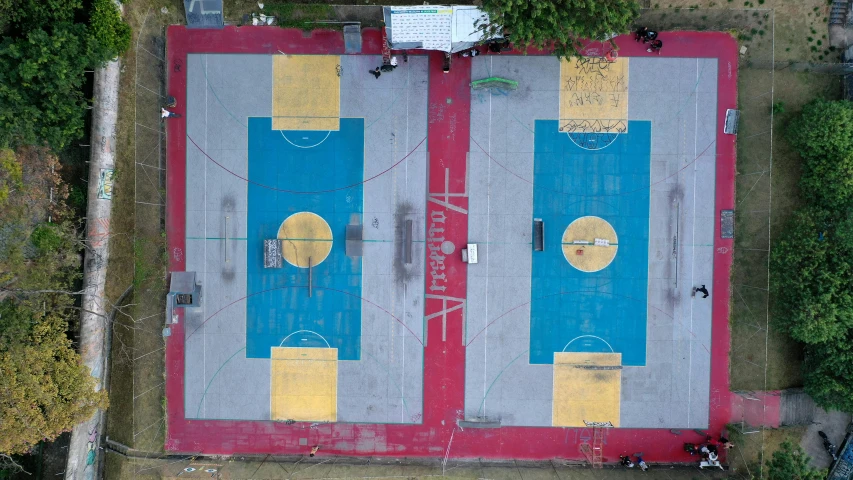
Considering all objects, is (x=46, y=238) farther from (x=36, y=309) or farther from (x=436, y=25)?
(x=436, y=25)

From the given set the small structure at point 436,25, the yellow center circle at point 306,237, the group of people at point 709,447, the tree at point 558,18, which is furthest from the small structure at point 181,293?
the group of people at point 709,447

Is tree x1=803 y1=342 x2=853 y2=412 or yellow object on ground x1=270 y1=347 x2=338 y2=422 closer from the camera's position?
tree x1=803 y1=342 x2=853 y2=412

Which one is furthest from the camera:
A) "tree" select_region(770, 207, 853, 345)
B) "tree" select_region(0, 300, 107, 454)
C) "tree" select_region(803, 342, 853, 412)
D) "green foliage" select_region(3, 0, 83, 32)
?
"tree" select_region(803, 342, 853, 412)

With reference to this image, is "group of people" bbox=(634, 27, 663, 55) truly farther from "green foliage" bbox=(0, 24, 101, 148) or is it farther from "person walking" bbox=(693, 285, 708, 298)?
"green foliage" bbox=(0, 24, 101, 148)

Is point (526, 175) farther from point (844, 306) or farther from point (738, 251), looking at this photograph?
point (844, 306)

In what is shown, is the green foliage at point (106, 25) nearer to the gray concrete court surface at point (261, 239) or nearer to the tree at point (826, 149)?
the gray concrete court surface at point (261, 239)

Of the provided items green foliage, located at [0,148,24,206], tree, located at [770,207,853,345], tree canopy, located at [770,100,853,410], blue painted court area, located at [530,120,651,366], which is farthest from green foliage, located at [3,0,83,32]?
tree, located at [770,207,853,345]

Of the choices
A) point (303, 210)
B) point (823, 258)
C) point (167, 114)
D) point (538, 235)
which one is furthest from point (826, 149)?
point (167, 114)
